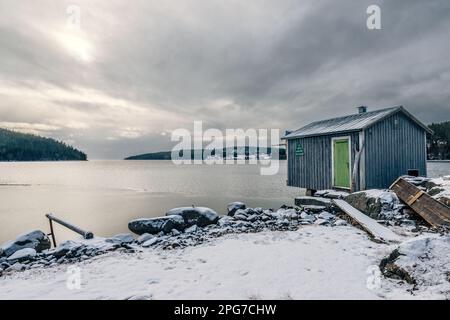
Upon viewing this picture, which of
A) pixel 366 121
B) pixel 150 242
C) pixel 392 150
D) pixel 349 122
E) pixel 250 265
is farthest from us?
pixel 349 122

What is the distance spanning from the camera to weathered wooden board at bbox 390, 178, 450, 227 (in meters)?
5.96

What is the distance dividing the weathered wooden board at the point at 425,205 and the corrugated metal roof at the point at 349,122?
3.53 meters

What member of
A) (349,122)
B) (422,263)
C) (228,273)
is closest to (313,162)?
(349,122)

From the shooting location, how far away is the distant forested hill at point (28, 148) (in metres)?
150

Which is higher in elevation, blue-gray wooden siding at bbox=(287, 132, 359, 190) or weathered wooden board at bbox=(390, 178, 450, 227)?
blue-gray wooden siding at bbox=(287, 132, 359, 190)

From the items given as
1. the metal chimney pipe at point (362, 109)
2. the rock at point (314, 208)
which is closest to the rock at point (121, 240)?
the rock at point (314, 208)

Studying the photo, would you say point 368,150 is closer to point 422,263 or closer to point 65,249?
point 422,263

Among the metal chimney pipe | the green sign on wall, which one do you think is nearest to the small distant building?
the metal chimney pipe

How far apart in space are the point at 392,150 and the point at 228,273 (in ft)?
35.9

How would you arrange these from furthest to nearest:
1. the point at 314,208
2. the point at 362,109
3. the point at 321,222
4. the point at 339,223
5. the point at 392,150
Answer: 1. the point at 362,109
2. the point at 392,150
3. the point at 314,208
4. the point at 321,222
5. the point at 339,223

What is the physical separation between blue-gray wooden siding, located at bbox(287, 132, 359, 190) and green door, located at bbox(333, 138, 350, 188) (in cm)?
30

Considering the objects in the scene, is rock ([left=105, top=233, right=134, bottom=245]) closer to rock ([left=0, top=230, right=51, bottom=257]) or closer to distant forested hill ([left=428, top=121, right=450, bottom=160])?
rock ([left=0, top=230, right=51, bottom=257])

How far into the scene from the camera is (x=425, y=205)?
6.71 m

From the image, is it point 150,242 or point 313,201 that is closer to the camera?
point 150,242
